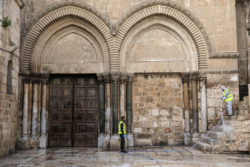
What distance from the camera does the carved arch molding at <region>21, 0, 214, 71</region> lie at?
11.6m

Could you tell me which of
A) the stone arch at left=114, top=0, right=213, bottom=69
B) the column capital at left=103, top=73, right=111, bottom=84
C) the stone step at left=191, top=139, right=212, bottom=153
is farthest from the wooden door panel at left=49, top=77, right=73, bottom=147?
the stone step at left=191, top=139, right=212, bottom=153

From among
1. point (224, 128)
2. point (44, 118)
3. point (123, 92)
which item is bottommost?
point (224, 128)

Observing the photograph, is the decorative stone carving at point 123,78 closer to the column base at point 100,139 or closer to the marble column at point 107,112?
the marble column at point 107,112

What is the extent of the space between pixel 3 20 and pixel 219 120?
29.7ft

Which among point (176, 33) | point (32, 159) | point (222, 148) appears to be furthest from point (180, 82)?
point (32, 159)

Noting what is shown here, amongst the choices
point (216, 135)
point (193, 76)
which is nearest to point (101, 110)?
point (193, 76)

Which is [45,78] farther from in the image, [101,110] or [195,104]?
[195,104]

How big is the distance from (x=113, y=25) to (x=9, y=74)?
462 cm

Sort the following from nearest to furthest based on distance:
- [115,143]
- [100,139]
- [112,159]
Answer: [112,159], [115,143], [100,139]

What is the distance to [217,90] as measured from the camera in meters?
11.4

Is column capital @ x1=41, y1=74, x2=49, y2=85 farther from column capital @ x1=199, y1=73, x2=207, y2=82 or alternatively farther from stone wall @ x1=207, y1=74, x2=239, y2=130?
stone wall @ x1=207, y1=74, x2=239, y2=130

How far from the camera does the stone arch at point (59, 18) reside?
11531mm

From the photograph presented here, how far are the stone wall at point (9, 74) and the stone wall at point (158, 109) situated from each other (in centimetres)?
490

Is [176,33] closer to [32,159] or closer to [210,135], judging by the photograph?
[210,135]
